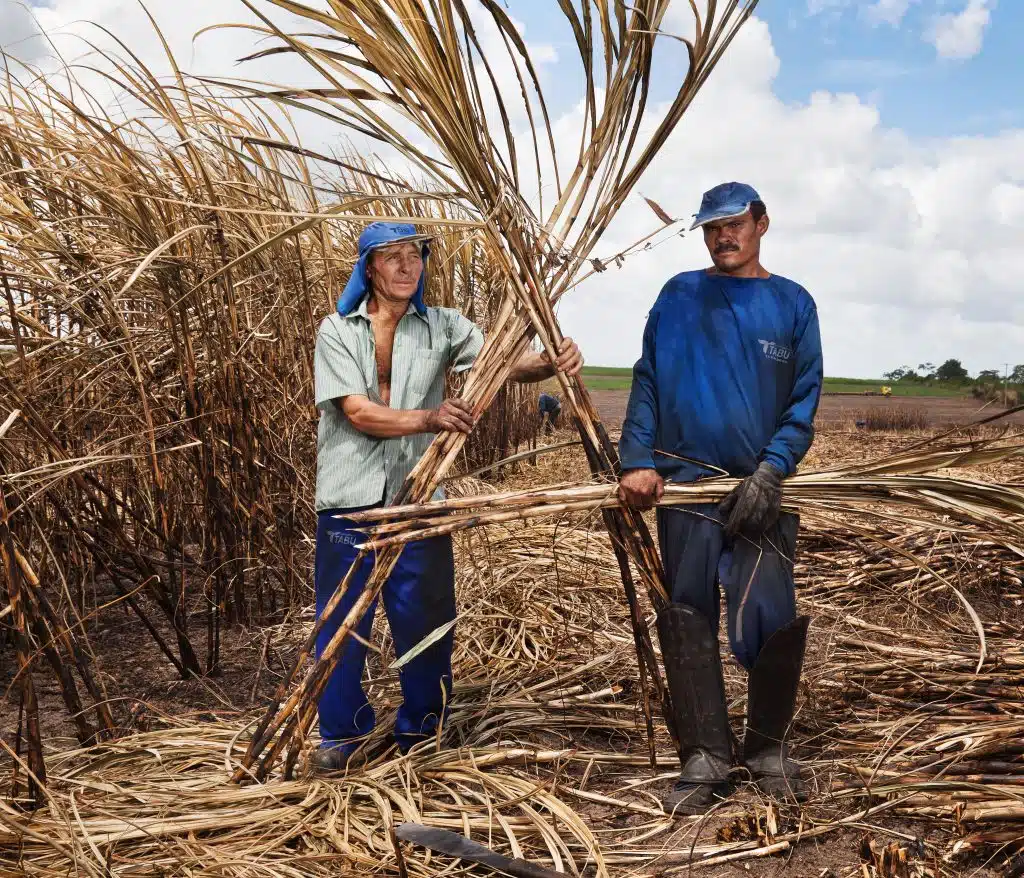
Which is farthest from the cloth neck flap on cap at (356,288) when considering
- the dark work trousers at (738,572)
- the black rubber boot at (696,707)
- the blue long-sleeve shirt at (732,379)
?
the black rubber boot at (696,707)

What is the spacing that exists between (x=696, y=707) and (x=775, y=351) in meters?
0.85

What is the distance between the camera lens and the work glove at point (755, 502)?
2.25m

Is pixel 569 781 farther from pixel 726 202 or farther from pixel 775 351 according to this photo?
pixel 726 202

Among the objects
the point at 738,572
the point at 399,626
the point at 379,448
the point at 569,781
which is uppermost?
the point at 379,448

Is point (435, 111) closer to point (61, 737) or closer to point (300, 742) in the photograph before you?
point (300, 742)

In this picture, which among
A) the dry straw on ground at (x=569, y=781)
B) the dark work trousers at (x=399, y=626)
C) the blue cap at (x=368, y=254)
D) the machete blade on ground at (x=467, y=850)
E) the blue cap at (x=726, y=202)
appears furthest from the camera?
the dark work trousers at (x=399, y=626)

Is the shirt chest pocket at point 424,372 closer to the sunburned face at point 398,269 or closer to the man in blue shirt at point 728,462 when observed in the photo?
the sunburned face at point 398,269

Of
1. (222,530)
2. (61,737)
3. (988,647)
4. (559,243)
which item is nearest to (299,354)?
(222,530)

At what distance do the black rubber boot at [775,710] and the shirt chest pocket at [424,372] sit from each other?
3.45 feet

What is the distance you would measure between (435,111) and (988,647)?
8.25ft

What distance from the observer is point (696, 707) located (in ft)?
7.89

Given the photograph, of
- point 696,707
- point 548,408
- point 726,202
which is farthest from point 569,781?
point 548,408

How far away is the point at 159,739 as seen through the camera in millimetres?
2855

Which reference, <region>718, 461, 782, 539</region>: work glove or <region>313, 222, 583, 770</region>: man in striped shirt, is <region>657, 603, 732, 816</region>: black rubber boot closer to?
<region>718, 461, 782, 539</region>: work glove
